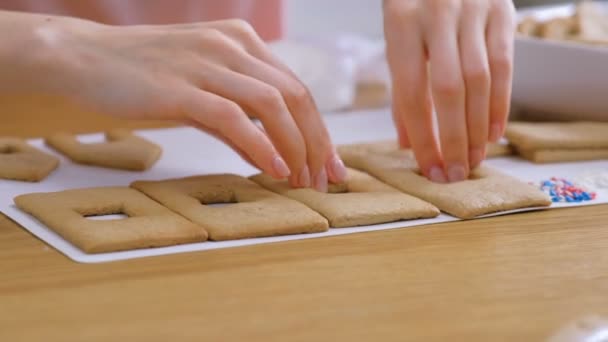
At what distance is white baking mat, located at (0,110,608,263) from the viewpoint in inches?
34.8

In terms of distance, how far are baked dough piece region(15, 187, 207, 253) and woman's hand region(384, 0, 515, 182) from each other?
1.06 feet

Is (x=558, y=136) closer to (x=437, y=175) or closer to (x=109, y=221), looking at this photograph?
(x=437, y=175)

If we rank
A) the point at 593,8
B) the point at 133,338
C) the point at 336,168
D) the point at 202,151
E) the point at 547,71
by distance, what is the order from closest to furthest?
the point at 133,338 → the point at 336,168 → the point at 202,151 → the point at 547,71 → the point at 593,8

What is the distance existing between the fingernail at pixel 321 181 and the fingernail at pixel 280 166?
0.05m

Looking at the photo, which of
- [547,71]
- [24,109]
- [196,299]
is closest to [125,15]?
[24,109]

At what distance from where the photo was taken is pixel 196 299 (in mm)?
747

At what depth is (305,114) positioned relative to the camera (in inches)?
40.8

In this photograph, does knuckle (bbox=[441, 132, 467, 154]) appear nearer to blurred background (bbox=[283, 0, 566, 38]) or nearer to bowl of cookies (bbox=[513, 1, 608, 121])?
bowl of cookies (bbox=[513, 1, 608, 121])

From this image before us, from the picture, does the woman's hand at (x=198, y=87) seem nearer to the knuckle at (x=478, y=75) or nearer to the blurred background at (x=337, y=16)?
the knuckle at (x=478, y=75)

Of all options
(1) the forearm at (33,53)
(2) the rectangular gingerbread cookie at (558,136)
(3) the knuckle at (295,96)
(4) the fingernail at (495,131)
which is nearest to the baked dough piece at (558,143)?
(2) the rectangular gingerbread cookie at (558,136)

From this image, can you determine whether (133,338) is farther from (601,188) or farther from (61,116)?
(61,116)

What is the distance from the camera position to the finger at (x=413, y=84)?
110 cm

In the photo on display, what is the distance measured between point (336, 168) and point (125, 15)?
732mm

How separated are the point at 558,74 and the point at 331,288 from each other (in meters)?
0.72
